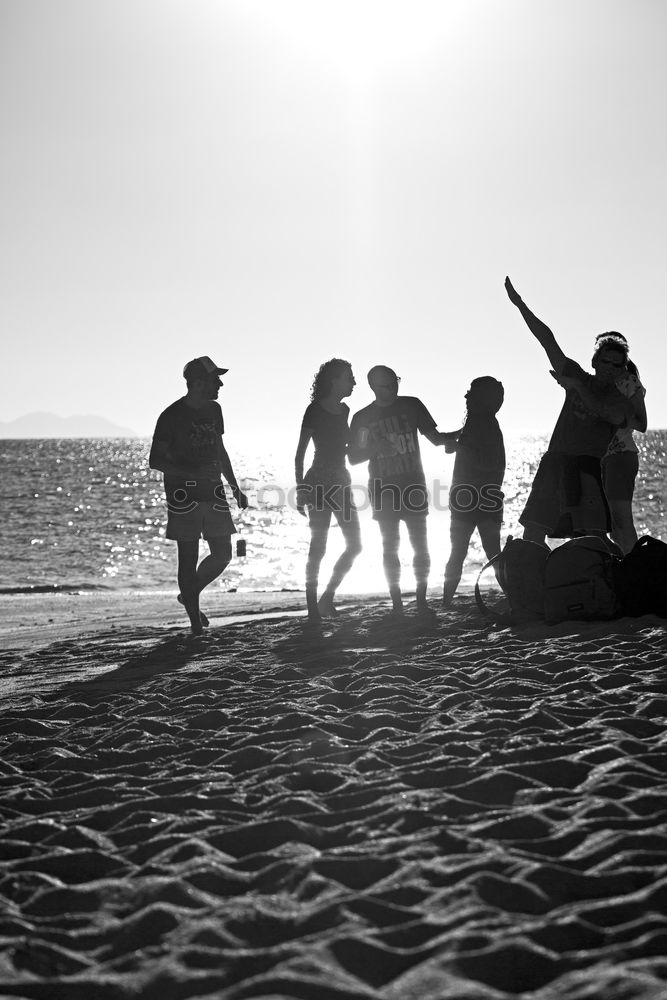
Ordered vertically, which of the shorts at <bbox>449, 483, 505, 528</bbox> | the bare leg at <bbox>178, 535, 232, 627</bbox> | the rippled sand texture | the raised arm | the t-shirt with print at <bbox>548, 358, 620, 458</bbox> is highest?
the raised arm

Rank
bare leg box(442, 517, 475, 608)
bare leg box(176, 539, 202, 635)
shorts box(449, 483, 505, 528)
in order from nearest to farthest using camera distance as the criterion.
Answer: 1. bare leg box(176, 539, 202, 635)
2. shorts box(449, 483, 505, 528)
3. bare leg box(442, 517, 475, 608)

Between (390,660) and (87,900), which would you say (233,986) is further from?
(390,660)

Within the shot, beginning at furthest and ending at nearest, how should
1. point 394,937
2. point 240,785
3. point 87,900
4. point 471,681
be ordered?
1. point 471,681
2. point 240,785
3. point 87,900
4. point 394,937

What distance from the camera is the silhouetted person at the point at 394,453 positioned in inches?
277

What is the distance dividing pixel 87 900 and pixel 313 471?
473 centimetres

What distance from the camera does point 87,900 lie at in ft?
8.75

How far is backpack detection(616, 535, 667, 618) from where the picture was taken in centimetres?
571

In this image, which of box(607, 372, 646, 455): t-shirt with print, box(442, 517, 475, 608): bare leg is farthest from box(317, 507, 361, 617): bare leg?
box(607, 372, 646, 455): t-shirt with print

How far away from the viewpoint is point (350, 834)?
9.66 ft

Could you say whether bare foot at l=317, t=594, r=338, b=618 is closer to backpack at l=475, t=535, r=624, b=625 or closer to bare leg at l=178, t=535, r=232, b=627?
bare leg at l=178, t=535, r=232, b=627

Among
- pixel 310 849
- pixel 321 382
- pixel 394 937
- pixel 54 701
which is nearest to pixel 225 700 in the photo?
pixel 54 701

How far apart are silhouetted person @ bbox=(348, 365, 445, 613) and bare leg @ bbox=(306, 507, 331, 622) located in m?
0.43

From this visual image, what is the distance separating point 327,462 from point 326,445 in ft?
0.45

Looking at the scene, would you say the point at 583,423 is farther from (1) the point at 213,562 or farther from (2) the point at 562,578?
(1) the point at 213,562
